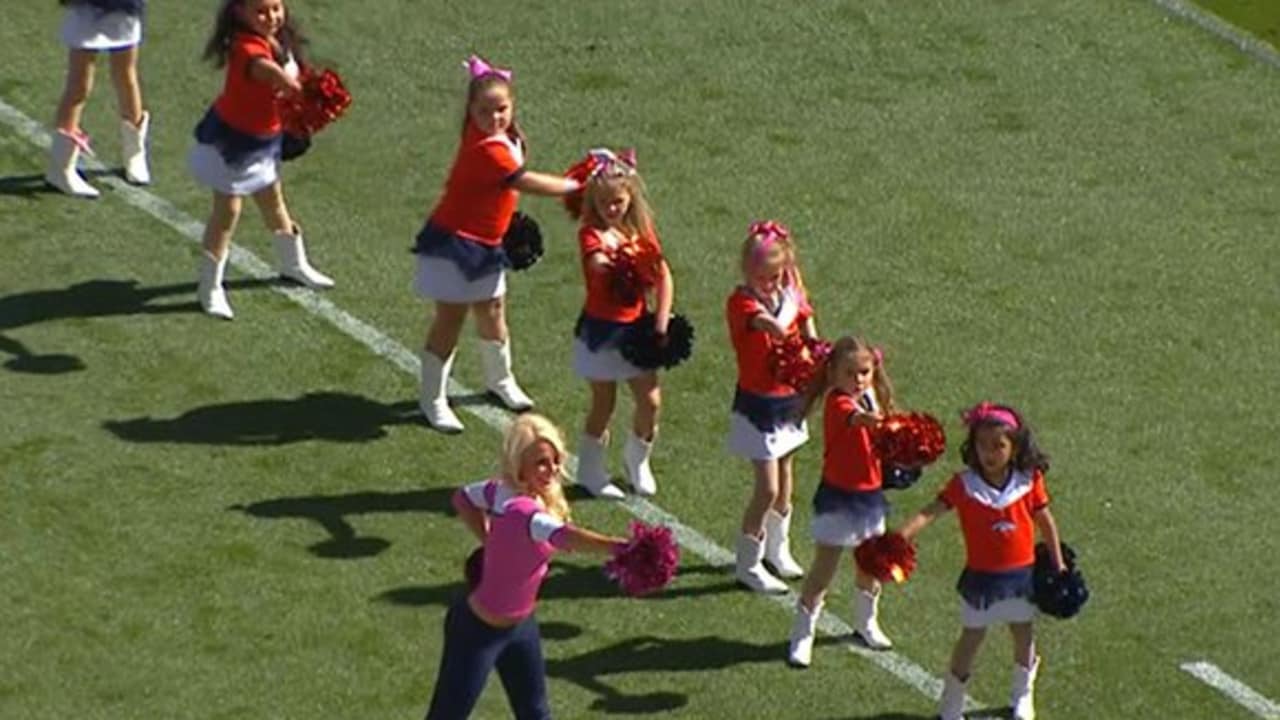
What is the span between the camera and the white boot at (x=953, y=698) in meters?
14.7

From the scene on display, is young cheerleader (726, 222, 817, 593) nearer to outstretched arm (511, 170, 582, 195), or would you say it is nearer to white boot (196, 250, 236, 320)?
outstretched arm (511, 170, 582, 195)

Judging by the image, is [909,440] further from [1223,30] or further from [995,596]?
[1223,30]

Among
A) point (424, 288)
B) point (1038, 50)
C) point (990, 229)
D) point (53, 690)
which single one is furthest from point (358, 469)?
Answer: point (1038, 50)

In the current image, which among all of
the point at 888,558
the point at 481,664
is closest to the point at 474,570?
the point at 481,664

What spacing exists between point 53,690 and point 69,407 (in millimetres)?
2501

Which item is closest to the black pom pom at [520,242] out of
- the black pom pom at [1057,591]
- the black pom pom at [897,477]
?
the black pom pom at [897,477]

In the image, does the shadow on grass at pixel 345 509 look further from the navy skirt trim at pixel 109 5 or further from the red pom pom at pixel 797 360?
the navy skirt trim at pixel 109 5

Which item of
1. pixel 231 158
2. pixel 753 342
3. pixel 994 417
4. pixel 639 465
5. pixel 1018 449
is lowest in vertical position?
pixel 639 465

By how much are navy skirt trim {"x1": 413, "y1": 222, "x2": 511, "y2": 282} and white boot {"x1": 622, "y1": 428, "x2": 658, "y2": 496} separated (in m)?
1.00

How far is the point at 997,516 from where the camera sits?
14.6 m

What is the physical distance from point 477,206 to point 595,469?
4.22ft

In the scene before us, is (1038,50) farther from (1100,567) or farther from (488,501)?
→ (488,501)

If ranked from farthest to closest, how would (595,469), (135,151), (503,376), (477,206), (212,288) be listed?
(135,151) < (212,288) < (503,376) < (477,206) < (595,469)

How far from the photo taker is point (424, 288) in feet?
54.7
